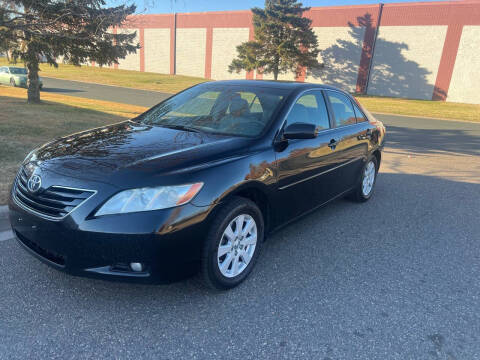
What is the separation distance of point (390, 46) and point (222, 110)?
3630cm

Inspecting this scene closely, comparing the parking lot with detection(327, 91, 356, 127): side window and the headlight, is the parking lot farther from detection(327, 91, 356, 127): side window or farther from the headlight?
detection(327, 91, 356, 127): side window

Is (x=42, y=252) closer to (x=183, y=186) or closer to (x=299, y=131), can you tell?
(x=183, y=186)

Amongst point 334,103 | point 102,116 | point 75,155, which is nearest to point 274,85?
point 334,103

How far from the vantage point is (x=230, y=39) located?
146 ft

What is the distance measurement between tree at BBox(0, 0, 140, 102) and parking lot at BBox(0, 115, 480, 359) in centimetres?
566

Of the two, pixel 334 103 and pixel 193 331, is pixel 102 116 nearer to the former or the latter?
pixel 334 103

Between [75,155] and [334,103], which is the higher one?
[334,103]

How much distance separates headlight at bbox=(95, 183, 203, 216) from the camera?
245cm

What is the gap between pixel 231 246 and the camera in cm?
296

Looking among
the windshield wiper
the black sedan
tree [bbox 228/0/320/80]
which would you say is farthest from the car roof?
tree [bbox 228/0/320/80]

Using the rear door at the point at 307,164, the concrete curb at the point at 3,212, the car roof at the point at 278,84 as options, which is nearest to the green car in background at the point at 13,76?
the concrete curb at the point at 3,212

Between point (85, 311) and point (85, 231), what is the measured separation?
0.64 meters

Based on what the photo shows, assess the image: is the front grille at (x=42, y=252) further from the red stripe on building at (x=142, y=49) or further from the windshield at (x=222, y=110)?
the red stripe on building at (x=142, y=49)

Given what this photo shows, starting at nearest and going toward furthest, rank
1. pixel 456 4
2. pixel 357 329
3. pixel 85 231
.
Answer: pixel 85 231 → pixel 357 329 → pixel 456 4
